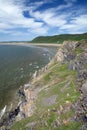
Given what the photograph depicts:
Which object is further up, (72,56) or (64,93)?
(72,56)

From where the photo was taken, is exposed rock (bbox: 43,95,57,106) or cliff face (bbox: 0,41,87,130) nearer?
cliff face (bbox: 0,41,87,130)

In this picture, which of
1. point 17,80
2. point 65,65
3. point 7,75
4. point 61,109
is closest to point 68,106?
point 61,109

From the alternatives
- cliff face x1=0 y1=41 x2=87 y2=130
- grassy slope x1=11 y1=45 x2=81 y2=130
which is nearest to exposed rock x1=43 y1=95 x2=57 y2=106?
cliff face x1=0 y1=41 x2=87 y2=130

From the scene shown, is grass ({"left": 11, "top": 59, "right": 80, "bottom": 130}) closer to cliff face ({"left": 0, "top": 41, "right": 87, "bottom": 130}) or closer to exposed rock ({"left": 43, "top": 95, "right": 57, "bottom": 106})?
cliff face ({"left": 0, "top": 41, "right": 87, "bottom": 130})

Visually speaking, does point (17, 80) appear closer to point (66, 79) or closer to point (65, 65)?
point (65, 65)

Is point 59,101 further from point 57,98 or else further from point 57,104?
point 57,98

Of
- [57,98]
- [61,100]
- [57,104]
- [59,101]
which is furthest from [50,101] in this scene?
[57,104]

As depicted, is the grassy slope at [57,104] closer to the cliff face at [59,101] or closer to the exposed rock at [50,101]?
the cliff face at [59,101]
